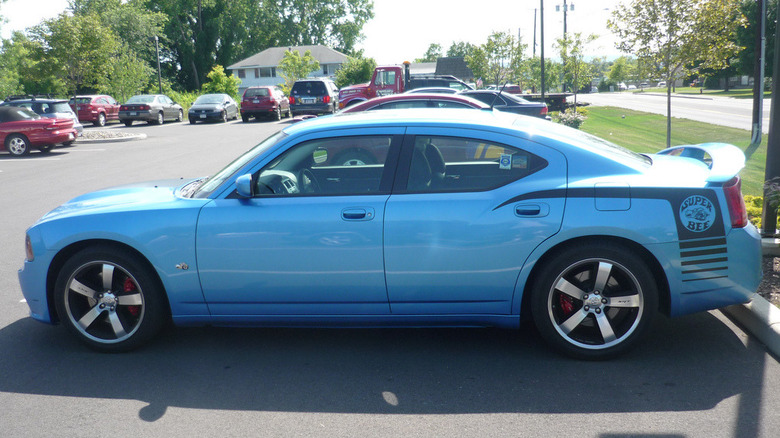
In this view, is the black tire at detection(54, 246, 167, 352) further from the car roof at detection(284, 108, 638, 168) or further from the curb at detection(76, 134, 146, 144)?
the curb at detection(76, 134, 146, 144)

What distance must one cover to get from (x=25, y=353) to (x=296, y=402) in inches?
83.2

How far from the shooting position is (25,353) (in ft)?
15.4

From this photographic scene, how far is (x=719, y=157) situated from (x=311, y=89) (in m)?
29.1

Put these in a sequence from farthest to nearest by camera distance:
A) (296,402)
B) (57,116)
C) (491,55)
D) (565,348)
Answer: (491,55), (57,116), (565,348), (296,402)

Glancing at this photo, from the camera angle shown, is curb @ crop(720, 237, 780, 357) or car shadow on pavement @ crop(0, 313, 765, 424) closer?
car shadow on pavement @ crop(0, 313, 765, 424)

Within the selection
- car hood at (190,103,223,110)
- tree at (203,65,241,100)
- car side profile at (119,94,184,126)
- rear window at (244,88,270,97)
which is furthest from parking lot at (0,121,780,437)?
tree at (203,65,241,100)

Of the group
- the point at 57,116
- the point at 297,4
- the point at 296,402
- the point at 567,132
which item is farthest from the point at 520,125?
the point at 297,4

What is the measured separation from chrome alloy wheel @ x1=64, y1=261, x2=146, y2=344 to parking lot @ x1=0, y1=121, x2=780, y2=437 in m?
0.18

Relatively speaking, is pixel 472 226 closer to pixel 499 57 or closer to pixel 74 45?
pixel 74 45

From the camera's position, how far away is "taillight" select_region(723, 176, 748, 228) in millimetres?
4234

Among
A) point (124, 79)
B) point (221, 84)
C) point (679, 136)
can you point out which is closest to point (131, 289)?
point (679, 136)

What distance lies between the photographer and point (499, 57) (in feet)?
136

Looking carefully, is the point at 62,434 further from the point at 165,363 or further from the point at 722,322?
the point at 722,322

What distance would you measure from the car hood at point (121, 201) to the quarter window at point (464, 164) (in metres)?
1.68
